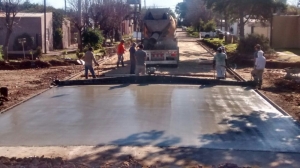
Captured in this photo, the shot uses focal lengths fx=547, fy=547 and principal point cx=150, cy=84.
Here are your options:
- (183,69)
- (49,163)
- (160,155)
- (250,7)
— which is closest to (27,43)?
(250,7)

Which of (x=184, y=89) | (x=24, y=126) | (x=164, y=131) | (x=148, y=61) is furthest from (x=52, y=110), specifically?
(x=148, y=61)

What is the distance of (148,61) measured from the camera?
30.1 metres

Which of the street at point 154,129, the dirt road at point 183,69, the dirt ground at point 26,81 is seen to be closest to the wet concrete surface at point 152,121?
the street at point 154,129

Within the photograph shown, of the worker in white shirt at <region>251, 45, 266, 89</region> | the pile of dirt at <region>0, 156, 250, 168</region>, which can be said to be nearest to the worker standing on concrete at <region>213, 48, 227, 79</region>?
the worker in white shirt at <region>251, 45, 266, 89</region>

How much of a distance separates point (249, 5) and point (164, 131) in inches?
1218

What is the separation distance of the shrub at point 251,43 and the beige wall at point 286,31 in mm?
10826

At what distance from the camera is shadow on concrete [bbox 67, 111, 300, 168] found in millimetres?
9648

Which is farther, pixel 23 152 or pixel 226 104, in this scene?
pixel 226 104

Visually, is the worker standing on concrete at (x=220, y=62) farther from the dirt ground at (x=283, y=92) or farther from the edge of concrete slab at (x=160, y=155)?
the edge of concrete slab at (x=160, y=155)

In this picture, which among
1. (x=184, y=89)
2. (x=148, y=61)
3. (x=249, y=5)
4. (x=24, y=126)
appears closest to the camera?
(x=24, y=126)

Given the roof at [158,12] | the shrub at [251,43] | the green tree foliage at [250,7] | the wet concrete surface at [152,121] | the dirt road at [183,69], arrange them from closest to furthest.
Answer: the wet concrete surface at [152,121]
the dirt road at [183,69]
the roof at [158,12]
the shrub at [251,43]
the green tree foliage at [250,7]

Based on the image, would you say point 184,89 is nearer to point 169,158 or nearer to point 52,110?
point 52,110

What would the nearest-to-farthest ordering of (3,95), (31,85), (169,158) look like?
1. (169,158)
2. (3,95)
3. (31,85)

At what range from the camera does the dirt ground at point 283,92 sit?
54.0 feet
